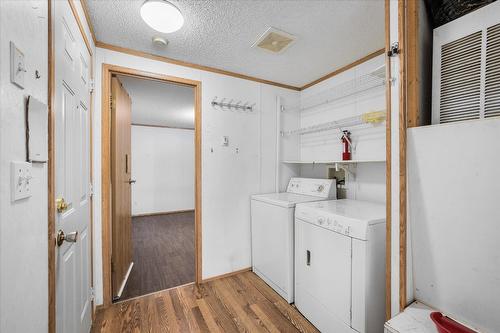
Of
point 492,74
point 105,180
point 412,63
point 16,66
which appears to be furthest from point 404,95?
point 105,180

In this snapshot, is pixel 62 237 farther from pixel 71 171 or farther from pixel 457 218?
pixel 457 218

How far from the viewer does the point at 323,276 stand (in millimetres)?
1616

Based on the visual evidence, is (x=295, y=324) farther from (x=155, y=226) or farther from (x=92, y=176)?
(x=155, y=226)

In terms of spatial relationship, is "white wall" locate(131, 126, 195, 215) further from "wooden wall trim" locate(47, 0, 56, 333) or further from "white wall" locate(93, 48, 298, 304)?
"wooden wall trim" locate(47, 0, 56, 333)

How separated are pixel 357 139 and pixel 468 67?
51.1 inches

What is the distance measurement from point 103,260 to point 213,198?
1.12 m

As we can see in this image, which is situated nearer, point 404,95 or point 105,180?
point 404,95

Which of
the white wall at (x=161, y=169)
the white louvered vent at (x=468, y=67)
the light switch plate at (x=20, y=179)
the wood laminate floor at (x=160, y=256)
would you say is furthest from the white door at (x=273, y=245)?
the white wall at (x=161, y=169)

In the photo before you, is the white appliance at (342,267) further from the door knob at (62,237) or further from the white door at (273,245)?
the door knob at (62,237)

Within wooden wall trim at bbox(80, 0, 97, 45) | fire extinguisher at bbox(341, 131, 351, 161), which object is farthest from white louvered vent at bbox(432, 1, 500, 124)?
wooden wall trim at bbox(80, 0, 97, 45)

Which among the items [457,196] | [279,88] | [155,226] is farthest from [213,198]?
[155,226]

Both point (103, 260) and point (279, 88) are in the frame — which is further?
point (279, 88)

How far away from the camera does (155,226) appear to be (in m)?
4.52

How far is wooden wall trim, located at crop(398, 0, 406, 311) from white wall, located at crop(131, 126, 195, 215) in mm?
5395
